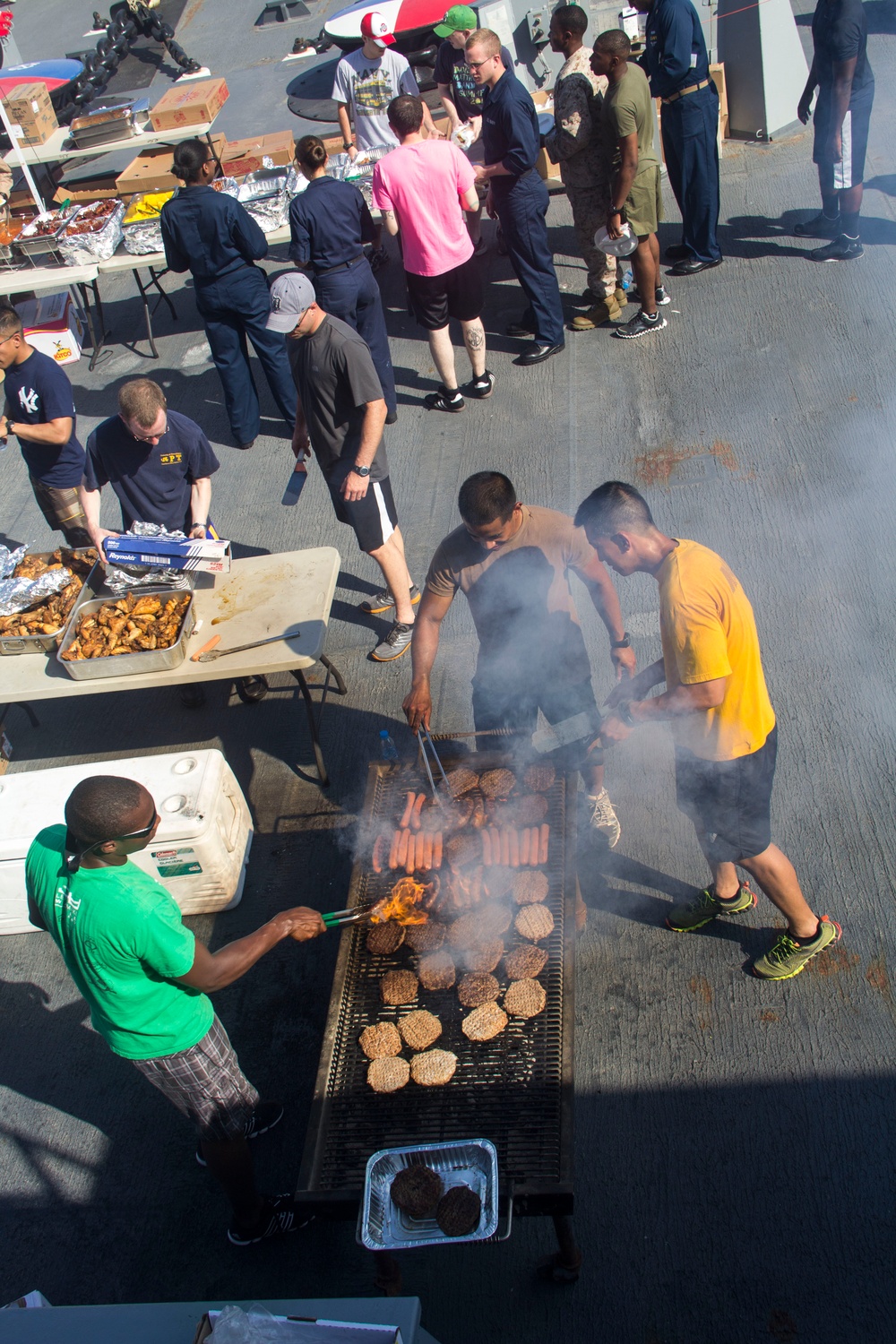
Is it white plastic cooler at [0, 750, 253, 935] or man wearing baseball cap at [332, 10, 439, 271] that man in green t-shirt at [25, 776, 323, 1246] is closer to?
white plastic cooler at [0, 750, 253, 935]

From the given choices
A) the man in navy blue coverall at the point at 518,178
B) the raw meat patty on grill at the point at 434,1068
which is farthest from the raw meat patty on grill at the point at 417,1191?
the man in navy blue coverall at the point at 518,178

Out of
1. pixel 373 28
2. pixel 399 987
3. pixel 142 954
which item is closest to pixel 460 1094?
pixel 399 987

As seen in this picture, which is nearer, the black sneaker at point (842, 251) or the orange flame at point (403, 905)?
the orange flame at point (403, 905)

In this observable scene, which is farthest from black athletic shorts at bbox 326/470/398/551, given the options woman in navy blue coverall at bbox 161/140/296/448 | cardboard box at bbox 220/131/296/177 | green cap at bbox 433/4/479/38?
cardboard box at bbox 220/131/296/177

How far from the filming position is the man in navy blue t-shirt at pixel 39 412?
17.1 ft

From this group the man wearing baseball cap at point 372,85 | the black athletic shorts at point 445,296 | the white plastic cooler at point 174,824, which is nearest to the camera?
the white plastic cooler at point 174,824

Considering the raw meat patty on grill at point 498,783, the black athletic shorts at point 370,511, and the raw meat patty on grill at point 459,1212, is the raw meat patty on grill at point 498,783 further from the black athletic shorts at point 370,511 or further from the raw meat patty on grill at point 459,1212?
the black athletic shorts at point 370,511

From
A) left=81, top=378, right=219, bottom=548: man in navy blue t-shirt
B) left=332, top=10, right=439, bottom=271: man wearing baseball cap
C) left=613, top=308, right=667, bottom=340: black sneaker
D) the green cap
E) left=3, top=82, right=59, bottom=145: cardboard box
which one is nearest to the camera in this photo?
left=81, top=378, right=219, bottom=548: man in navy blue t-shirt

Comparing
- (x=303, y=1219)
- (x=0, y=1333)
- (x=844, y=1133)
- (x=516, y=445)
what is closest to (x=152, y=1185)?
(x=303, y=1219)

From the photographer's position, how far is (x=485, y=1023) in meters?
3.21

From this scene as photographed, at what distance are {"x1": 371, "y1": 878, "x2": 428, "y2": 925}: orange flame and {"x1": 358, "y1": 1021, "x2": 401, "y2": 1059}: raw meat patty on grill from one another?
0.42m

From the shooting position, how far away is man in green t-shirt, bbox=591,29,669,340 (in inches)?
247

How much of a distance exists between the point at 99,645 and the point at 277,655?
0.95 meters

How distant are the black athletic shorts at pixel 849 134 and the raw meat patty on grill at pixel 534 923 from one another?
7030 millimetres
